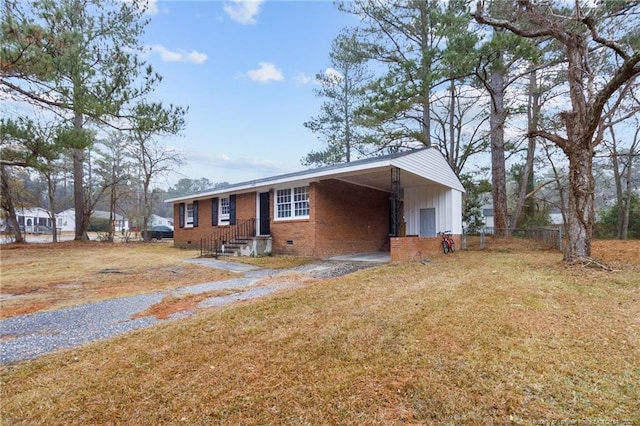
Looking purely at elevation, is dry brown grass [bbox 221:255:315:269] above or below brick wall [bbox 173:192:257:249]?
below

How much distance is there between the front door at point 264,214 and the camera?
42.1 ft

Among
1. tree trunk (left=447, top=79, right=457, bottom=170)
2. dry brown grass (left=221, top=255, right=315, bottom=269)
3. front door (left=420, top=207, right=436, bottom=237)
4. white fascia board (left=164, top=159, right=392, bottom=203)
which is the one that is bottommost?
dry brown grass (left=221, top=255, right=315, bottom=269)

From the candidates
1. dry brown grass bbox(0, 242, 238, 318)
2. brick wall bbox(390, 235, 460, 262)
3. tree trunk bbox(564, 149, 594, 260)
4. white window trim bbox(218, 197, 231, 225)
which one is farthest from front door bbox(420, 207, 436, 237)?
white window trim bbox(218, 197, 231, 225)

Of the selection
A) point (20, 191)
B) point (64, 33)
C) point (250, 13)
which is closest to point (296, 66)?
point (250, 13)

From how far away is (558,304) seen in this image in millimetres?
4402

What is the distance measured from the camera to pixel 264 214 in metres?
13.0

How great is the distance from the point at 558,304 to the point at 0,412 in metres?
6.07

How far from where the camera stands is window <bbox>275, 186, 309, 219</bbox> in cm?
1161

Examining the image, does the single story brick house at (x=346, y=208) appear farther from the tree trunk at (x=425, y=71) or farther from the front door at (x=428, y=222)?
the tree trunk at (x=425, y=71)

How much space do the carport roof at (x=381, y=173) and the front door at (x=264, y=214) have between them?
1.26 ft

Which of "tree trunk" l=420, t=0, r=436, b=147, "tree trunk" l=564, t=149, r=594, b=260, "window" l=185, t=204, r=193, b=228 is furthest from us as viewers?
"window" l=185, t=204, r=193, b=228

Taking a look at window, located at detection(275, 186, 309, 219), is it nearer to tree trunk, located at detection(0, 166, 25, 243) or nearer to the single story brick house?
the single story brick house

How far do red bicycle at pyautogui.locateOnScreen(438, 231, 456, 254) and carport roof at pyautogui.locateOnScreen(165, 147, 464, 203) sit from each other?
1.97 meters

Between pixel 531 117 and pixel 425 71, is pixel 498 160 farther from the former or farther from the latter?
pixel 425 71
